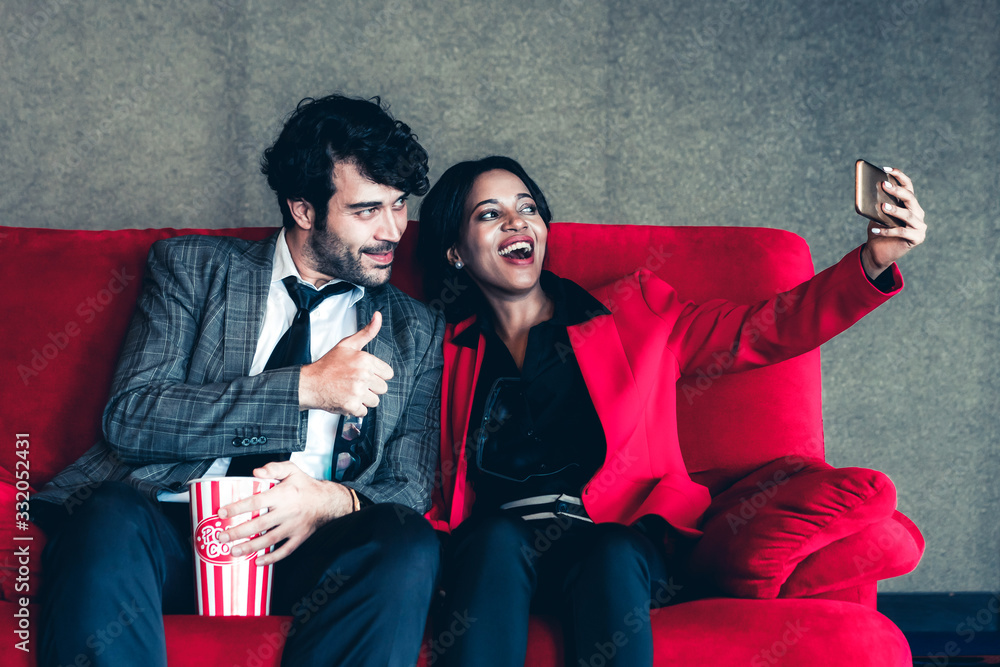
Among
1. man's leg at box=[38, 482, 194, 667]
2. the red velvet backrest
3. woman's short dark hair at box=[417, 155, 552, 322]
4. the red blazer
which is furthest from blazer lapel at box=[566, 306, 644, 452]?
man's leg at box=[38, 482, 194, 667]

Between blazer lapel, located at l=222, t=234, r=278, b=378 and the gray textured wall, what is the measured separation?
753 mm

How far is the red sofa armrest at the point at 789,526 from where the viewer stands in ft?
3.58

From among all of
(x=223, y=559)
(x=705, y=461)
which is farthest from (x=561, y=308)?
(x=223, y=559)

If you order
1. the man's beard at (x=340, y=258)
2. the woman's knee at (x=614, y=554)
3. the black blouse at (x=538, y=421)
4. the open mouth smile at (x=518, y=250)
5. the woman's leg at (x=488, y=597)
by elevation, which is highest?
the open mouth smile at (x=518, y=250)

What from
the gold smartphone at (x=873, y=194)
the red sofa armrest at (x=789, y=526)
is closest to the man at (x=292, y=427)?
the red sofa armrest at (x=789, y=526)

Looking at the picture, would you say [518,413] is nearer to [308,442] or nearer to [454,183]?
[308,442]

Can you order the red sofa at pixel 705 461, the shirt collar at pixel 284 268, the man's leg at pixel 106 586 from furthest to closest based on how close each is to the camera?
the shirt collar at pixel 284 268 → the red sofa at pixel 705 461 → the man's leg at pixel 106 586

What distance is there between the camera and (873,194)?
120 centimetres

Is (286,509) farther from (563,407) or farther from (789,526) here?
(789,526)

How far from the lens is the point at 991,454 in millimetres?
2193

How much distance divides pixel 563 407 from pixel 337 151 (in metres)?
0.74

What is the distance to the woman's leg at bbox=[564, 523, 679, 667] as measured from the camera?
1.00 meters

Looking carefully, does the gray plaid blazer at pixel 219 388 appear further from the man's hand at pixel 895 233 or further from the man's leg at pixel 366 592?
the man's hand at pixel 895 233

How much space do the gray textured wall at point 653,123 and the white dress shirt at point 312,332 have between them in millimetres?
757
